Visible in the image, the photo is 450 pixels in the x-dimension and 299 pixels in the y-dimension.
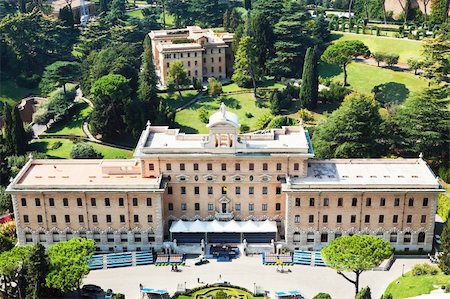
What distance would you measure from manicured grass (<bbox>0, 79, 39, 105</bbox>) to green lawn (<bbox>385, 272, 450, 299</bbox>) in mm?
100033

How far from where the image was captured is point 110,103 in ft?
382

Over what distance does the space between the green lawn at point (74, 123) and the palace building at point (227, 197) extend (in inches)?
1656

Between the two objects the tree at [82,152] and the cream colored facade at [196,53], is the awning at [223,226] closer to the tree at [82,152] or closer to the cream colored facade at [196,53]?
the tree at [82,152]

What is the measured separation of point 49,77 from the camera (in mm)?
135250

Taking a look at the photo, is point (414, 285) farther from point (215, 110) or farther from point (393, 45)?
point (393, 45)

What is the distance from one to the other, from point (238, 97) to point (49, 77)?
4335cm

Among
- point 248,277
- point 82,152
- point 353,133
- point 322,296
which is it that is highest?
point 353,133

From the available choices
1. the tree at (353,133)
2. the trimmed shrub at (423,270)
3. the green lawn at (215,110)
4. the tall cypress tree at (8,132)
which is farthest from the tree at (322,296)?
the tall cypress tree at (8,132)

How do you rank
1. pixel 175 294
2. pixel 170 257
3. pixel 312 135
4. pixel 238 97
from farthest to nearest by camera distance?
pixel 238 97
pixel 312 135
pixel 170 257
pixel 175 294

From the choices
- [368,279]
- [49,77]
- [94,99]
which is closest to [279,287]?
[368,279]

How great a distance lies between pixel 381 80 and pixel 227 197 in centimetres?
5937

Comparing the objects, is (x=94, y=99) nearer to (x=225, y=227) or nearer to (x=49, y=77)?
(x=49, y=77)

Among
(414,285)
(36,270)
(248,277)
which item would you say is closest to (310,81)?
(248,277)

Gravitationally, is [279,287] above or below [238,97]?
below
